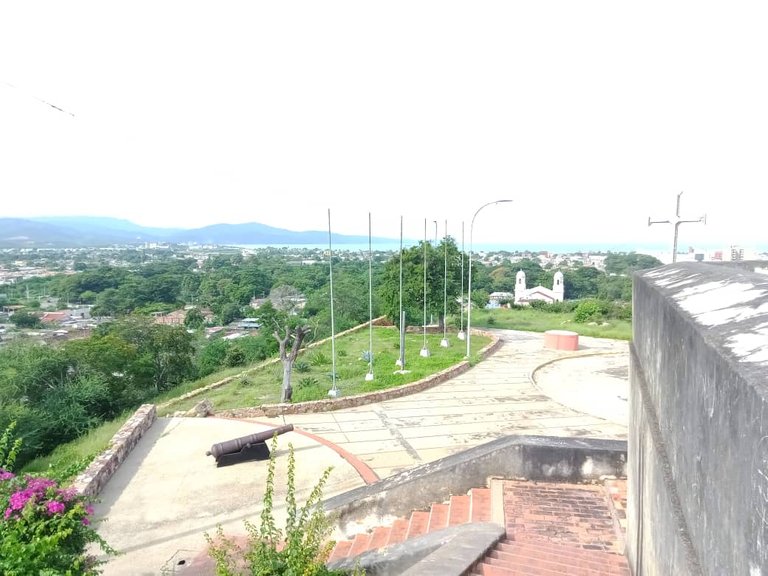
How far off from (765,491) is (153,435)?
36.7 feet

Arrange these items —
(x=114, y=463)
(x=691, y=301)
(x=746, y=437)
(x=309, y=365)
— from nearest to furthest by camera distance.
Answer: (x=746, y=437), (x=691, y=301), (x=114, y=463), (x=309, y=365)

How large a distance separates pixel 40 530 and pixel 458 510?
14.3ft

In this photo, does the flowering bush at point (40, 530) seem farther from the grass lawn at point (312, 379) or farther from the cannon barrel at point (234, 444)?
the grass lawn at point (312, 379)

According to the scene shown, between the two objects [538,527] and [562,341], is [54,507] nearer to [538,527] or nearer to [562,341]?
[538,527]

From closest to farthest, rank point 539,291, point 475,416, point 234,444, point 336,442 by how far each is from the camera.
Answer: point 234,444 < point 336,442 < point 475,416 < point 539,291

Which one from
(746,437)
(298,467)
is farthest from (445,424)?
(746,437)

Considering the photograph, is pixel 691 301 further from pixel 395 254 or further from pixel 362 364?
pixel 395 254

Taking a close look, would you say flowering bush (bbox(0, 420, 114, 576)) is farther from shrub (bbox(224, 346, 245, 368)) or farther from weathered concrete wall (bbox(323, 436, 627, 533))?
shrub (bbox(224, 346, 245, 368))

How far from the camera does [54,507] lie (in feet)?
14.8

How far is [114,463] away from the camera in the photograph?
8.73 m

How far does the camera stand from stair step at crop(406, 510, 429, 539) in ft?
20.4

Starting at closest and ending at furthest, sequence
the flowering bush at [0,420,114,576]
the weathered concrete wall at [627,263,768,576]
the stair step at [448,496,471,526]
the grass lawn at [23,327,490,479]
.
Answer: the weathered concrete wall at [627,263,768,576]
the flowering bush at [0,420,114,576]
the stair step at [448,496,471,526]
the grass lawn at [23,327,490,479]

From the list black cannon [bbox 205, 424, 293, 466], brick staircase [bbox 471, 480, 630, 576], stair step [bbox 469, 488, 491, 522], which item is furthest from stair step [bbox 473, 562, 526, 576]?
black cannon [bbox 205, 424, 293, 466]

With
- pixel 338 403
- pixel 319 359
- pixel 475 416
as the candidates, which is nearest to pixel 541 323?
pixel 319 359
